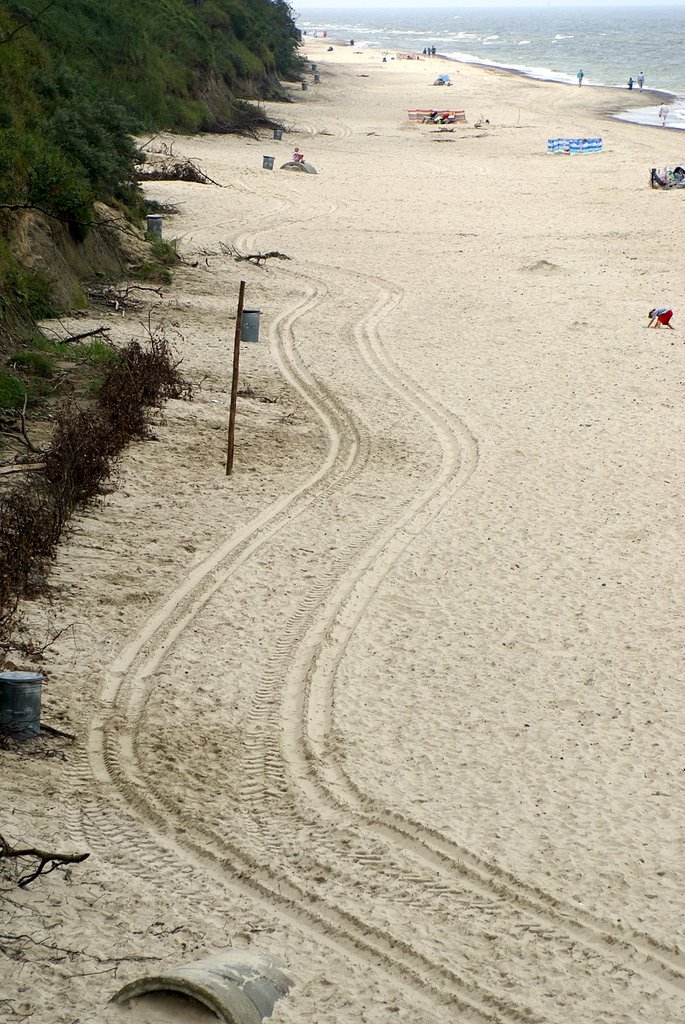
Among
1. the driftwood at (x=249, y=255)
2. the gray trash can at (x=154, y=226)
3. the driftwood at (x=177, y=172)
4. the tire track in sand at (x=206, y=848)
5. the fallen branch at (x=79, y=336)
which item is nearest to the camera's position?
the tire track in sand at (x=206, y=848)

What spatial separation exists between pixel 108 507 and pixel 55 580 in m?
1.33

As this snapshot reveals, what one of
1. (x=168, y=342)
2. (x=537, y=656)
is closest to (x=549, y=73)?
(x=168, y=342)

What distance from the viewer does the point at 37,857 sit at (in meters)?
4.54

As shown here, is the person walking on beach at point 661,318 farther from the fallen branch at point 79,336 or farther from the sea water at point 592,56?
the sea water at point 592,56

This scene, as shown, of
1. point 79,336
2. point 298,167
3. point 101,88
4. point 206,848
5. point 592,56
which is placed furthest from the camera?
point 592,56

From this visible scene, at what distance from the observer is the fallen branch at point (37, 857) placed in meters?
4.40

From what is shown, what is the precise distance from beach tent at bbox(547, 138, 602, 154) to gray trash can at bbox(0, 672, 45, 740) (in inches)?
1258

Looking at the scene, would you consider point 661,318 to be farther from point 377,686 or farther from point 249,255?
point 377,686

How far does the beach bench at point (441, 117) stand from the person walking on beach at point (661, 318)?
2809 centimetres

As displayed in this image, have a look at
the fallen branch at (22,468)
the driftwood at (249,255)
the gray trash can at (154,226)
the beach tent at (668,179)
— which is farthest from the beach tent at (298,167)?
the fallen branch at (22,468)

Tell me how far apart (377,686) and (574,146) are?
31.1m

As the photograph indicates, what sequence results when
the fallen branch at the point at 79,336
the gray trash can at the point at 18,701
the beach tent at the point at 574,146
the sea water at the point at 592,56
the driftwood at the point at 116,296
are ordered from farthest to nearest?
the sea water at the point at 592,56 < the beach tent at the point at 574,146 < the driftwood at the point at 116,296 < the fallen branch at the point at 79,336 < the gray trash can at the point at 18,701

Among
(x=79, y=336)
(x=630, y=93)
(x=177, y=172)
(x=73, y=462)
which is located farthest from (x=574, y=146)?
(x=630, y=93)

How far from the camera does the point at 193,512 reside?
890 centimetres
